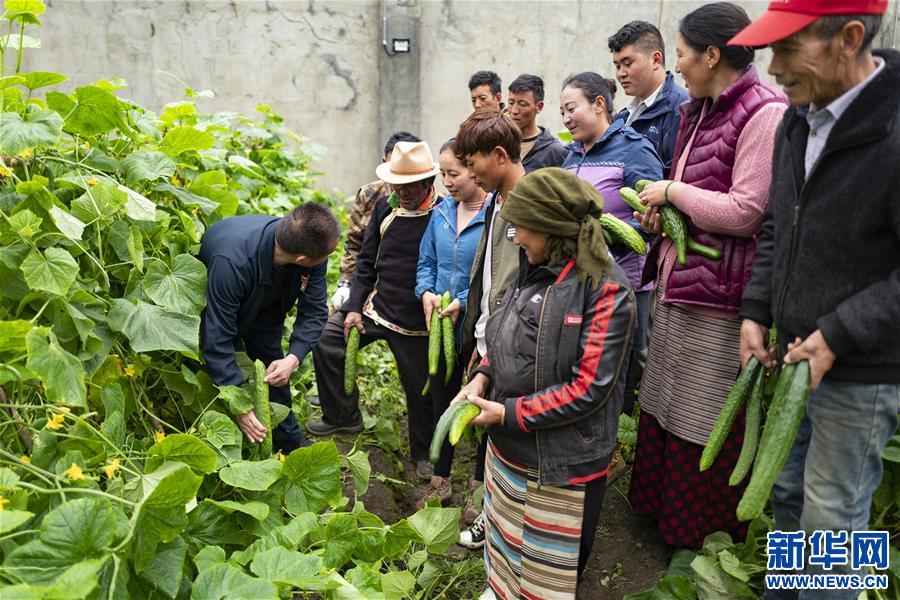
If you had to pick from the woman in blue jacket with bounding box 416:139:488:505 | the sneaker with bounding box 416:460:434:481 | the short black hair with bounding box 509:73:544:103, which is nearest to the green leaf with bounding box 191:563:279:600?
the woman in blue jacket with bounding box 416:139:488:505

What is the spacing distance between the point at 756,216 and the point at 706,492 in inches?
49.4

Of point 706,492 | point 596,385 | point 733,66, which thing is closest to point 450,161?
point 733,66

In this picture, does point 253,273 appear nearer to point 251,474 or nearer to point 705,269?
point 251,474

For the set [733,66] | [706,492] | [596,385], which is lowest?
[706,492]

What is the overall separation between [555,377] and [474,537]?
1593mm

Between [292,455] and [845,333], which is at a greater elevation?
[845,333]

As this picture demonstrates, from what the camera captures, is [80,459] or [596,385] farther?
[596,385]

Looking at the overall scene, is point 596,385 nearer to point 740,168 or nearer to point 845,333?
point 845,333

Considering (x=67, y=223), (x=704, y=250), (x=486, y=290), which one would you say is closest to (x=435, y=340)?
(x=486, y=290)

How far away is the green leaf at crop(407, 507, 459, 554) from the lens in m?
3.37

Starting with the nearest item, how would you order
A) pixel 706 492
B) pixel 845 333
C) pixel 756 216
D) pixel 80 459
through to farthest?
1. pixel 845 333
2. pixel 80 459
3. pixel 756 216
4. pixel 706 492

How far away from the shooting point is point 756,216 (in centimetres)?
285

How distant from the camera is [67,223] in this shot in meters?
2.72

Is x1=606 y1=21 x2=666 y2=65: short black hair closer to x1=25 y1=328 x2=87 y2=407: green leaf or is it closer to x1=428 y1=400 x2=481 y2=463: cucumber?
x1=428 y1=400 x2=481 y2=463: cucumber
